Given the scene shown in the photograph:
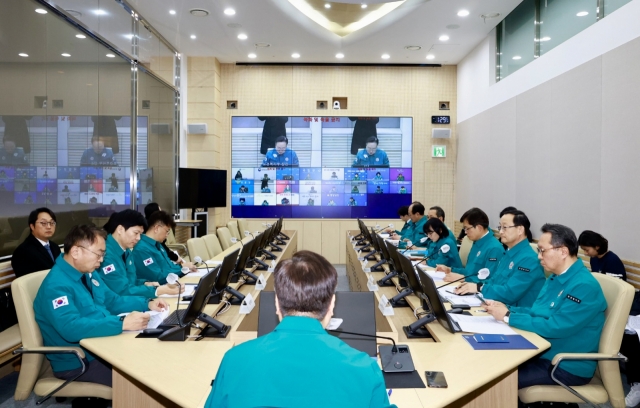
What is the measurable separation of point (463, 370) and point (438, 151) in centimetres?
854

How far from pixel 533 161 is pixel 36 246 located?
5.90 m

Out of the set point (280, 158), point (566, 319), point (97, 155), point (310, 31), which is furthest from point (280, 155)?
point (566, 319)

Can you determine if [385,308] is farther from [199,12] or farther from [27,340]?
[199,12]

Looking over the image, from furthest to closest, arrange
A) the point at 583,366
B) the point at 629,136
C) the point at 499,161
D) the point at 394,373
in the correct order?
1. the point at 499,161
2. the point at 629,136
3. the point at 583,366
4. the point at 394,373

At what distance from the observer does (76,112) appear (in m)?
5.53

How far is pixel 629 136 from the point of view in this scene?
456 centimetres

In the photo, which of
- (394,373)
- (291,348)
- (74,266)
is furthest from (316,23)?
(291,348)

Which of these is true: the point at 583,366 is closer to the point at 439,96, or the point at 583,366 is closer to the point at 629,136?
the point at 629,136

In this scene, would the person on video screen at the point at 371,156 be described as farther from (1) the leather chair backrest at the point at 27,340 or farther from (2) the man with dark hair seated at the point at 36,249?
(1) the leather chair backrest at the point at 27,340

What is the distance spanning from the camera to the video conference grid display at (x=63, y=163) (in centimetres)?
443

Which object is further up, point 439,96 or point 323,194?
point 439,96

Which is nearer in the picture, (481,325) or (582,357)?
(582,357)

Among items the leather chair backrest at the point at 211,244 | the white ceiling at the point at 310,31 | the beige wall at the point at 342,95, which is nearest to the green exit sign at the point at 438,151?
the beige wall at the point at 342,95

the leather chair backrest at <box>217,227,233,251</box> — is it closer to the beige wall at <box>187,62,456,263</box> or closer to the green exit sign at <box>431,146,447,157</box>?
the beige wall at <box>187,62,456,263</box>
